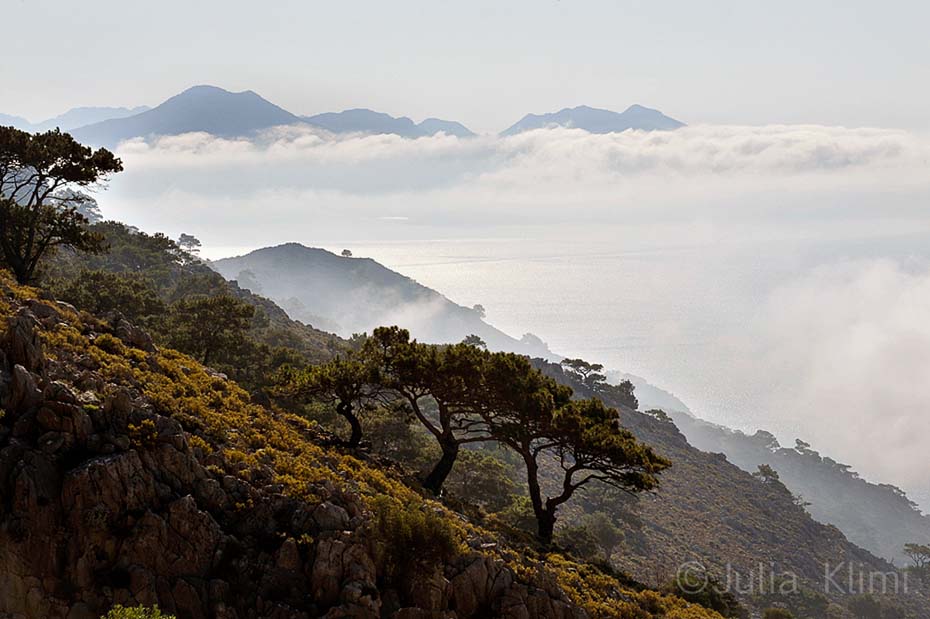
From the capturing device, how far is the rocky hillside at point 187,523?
42.7 ft

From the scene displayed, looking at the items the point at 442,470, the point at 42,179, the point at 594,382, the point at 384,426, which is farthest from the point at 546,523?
the point at 594,382

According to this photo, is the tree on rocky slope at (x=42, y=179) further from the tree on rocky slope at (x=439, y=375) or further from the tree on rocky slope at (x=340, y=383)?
the tree on rocky slope at (x=439, y=375)

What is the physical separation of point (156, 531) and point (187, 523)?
665 mm

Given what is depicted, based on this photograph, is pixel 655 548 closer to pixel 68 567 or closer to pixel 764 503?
pixel 764 503

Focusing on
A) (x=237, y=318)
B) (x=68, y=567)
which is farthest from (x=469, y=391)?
(x=237, y=318)

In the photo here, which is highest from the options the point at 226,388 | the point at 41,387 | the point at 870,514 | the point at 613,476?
the point at 41,387

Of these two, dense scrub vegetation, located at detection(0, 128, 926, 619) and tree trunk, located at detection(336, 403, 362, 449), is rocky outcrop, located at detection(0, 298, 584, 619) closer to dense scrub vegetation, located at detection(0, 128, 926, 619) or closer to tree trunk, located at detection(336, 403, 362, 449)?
dense scrub vegetation, located at detection(0, 128, 926, 619)

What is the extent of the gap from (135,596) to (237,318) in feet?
98.7

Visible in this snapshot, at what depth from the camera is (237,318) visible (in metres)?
41.3

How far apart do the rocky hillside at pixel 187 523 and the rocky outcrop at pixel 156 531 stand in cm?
3

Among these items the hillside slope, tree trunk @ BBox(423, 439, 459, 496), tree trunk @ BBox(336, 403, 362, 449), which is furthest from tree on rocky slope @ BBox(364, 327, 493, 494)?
the hillside slope

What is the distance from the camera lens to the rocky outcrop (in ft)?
42.2

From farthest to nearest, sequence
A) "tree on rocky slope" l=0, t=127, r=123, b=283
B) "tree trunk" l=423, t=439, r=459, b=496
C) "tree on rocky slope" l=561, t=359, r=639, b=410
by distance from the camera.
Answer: "tree on rocky slope" l=561, t=359, r=639, b=410 → "tree on rocky slope" l=0, t=127, r=123, b=283 → "tree trunk" l=423, t=439, r=459, b=496

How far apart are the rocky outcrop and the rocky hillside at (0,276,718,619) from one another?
0.03m
